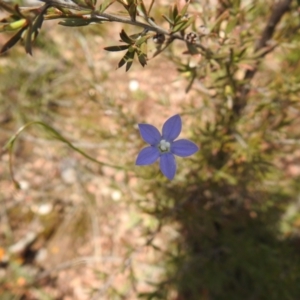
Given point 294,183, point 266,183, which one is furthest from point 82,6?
point 294,183

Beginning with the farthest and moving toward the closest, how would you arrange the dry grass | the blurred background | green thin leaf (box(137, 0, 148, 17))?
the dry grass, the blurred background, green thin leaf (box(137, 0, 148, 17))

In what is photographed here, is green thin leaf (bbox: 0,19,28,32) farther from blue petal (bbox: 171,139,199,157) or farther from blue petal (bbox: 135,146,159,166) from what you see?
blue petal (bbox: 171,139,199,157)

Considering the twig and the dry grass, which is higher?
the twig

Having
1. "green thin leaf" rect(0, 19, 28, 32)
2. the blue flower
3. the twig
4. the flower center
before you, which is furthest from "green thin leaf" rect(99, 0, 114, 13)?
the twig

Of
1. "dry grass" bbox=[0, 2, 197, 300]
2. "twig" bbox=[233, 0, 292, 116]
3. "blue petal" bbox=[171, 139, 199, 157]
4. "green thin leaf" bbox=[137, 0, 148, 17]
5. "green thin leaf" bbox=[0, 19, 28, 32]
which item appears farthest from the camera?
"dry grass" bbox=[0, 2, 197, 300]

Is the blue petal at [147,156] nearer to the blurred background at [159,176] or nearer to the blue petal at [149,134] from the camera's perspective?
the blue petal at [149,134]

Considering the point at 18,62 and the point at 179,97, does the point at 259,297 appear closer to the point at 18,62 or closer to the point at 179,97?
the point at 179,97

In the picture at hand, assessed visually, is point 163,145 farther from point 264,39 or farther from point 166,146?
point 264,39

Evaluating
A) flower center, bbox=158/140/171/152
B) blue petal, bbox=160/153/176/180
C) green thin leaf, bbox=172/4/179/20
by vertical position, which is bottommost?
flower center, bbox=158/140/171/152
